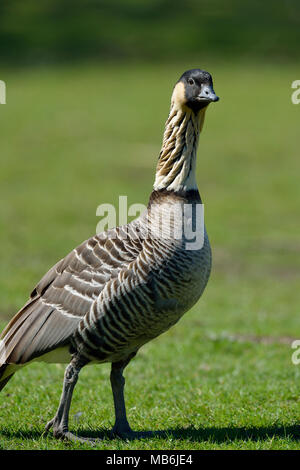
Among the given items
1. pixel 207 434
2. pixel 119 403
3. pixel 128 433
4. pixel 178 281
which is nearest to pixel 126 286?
pixel 178 281

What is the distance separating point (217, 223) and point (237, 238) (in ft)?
4.91

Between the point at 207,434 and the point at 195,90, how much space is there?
2764 mm

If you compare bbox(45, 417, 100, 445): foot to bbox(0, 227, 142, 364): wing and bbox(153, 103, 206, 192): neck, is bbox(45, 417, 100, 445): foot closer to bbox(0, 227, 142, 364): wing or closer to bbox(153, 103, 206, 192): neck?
bbox(0, 227, 142, 364): wing

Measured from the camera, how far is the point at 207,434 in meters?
6.54

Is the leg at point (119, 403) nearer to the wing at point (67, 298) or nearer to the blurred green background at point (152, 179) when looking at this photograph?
the blurred green background at point (152, 179)

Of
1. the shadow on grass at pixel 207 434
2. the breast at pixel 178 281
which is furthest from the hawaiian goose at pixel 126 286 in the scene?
the shadow on grass at pixel 207 434

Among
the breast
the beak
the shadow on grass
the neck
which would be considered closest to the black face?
the beak

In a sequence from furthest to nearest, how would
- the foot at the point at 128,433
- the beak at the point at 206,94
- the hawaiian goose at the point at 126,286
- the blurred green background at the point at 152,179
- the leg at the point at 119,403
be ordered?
the blurred green background at the point at 152,179, the leg at the point at 119,403, the foot at the point at 128,433, the beak at the point at 206,94, the hawaiian goose at the point at 126,286

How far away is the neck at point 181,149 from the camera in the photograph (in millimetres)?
6453

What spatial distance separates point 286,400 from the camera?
786 cm

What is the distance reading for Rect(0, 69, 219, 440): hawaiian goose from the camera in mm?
6074

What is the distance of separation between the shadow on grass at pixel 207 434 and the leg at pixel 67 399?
21 centimetres
